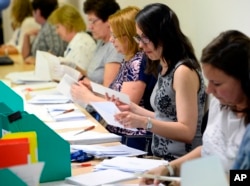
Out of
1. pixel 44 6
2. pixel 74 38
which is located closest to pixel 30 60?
pixel 44 6

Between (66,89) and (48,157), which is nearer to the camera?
(48,157)

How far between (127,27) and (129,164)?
1.16 m

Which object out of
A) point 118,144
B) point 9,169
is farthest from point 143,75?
point 9,169

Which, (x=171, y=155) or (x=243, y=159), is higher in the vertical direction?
(x=243, y=159)

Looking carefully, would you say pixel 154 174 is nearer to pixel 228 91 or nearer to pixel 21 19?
pixel 228 91

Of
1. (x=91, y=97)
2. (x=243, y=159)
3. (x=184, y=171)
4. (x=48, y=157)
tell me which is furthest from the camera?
(x=91, y=97)

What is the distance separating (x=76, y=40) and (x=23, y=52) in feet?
4.95

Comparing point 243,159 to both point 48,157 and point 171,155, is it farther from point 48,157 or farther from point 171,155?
point 171,155

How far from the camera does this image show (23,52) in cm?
552

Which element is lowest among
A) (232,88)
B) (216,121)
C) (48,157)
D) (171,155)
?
(171,155)

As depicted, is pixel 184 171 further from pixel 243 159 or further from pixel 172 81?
pixel 172 81

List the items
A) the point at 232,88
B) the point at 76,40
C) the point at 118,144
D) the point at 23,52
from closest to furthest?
the point at 232,88 → the point at 118,144 → the point at 76,40 → the point at 23,52

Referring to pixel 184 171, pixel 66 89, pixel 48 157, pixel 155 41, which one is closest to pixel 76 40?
pixel 66 89

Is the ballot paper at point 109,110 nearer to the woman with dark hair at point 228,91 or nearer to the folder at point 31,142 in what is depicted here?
the woman with dark hair at point 228,91
